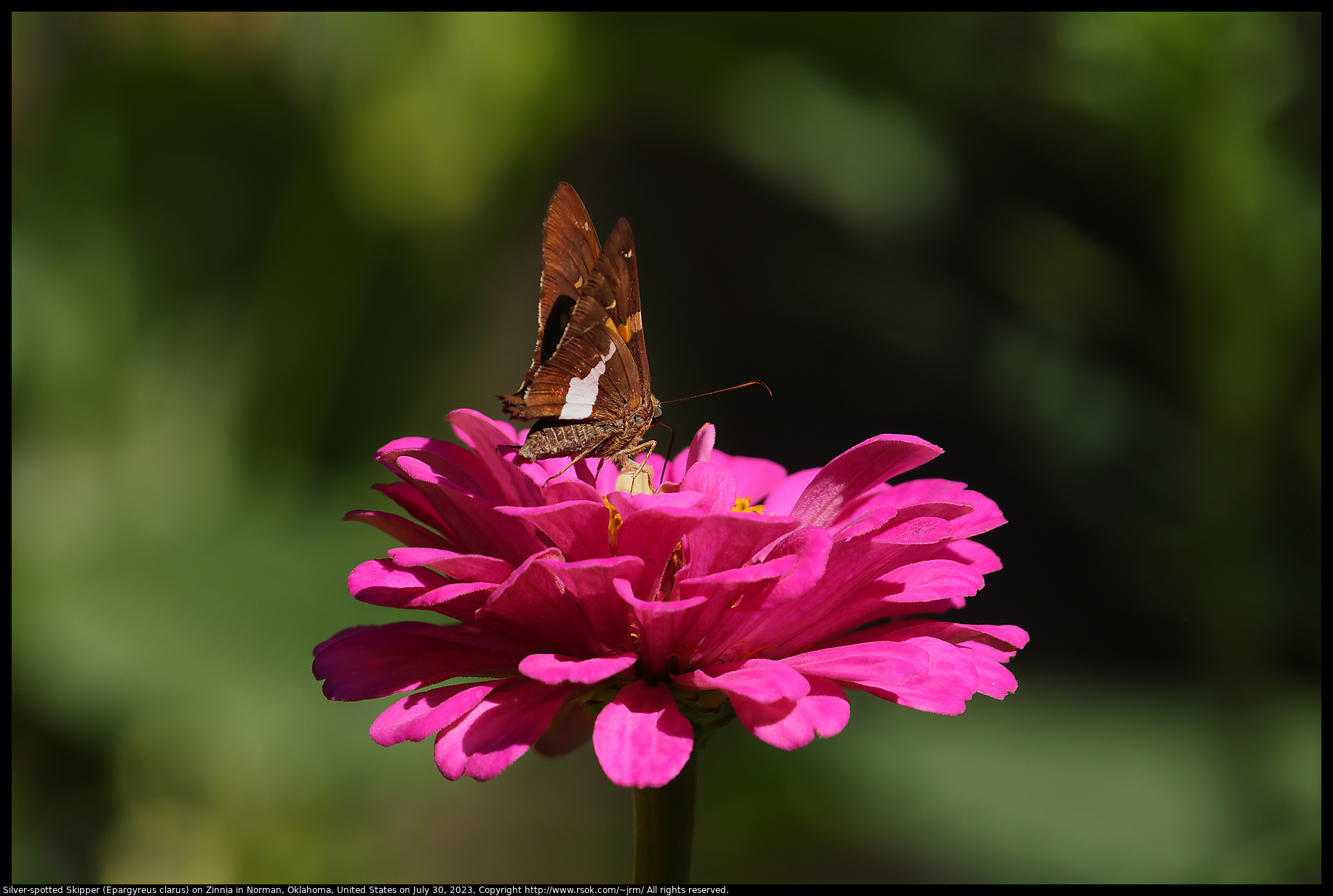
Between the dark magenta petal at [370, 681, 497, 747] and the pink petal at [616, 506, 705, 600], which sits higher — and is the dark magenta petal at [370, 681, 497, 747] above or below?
below

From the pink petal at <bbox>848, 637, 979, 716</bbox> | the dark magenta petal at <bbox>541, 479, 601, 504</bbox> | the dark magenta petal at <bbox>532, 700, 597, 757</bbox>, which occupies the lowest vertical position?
the dark magenta petal at <bbox>532, 700, 597, 757</bbox>

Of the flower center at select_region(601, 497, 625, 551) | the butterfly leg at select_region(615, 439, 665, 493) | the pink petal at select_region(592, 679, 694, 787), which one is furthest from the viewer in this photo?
the butterfly leg at select_region(615, 439, 665, 493)

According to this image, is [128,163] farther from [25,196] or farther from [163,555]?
[163,555]

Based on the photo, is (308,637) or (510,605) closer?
(510,605)

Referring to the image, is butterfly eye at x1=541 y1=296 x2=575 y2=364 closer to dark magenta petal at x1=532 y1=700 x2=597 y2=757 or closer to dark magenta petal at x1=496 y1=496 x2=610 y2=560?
dark magenta petal at x1=496 y1=496 x2=610 y2=560

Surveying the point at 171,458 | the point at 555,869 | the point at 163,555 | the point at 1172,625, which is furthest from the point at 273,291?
the point at 1172,625

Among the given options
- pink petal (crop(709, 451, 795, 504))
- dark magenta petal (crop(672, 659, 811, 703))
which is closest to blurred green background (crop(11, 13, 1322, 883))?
pink petal (crop(709, 451, 795, 504))
